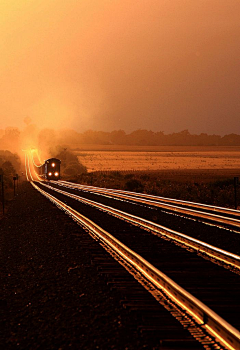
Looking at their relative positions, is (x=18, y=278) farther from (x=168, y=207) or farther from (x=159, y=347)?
(x=168, y=207)

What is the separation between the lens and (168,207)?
2272cm

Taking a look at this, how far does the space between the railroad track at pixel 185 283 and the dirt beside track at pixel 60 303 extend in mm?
581

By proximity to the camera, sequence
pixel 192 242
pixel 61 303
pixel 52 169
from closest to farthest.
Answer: pixel 61 303 → pixel 192 242 → pixel 52 169

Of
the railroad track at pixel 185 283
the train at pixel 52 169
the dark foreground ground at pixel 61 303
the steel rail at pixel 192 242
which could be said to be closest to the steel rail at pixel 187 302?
the railroad track at pixel 185 283

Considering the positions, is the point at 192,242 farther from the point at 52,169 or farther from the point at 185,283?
the point at 52,169

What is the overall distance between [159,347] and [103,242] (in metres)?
7.51

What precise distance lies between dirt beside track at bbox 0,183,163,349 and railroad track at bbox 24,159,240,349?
581mm

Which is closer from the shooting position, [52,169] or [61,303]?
[61,303]

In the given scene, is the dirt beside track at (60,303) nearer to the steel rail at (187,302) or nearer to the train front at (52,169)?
the steel rail at (187,302)

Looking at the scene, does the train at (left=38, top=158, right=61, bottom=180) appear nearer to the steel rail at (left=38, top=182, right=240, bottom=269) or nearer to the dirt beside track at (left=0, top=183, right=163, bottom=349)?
the steel rail at (left=38, top=182, right=240, bottom=269)

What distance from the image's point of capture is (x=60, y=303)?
283 inches

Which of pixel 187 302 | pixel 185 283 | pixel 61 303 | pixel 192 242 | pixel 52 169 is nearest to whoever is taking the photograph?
pixel 187 302

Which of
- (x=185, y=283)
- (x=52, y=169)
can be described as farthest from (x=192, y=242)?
(x=52, y=169)

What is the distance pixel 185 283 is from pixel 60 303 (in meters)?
2.21
